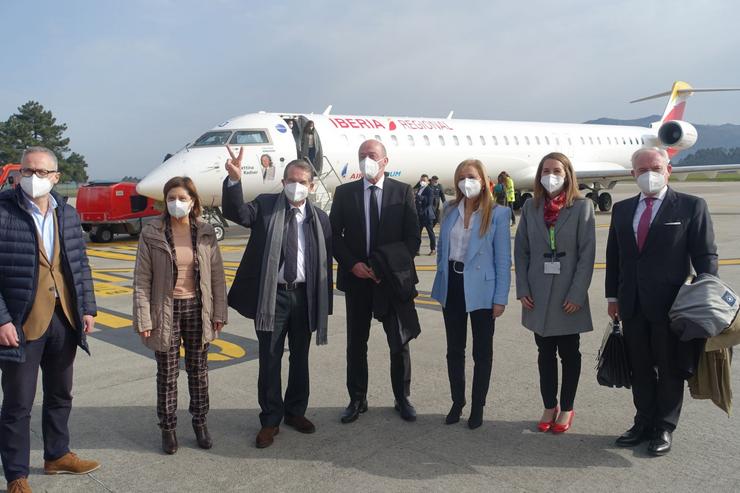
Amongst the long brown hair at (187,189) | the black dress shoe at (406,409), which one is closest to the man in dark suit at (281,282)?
the long brown hair at (187,189)

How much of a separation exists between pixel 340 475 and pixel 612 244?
7.80 ft

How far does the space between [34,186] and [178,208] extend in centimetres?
82

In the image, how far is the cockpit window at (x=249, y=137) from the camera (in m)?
15.3

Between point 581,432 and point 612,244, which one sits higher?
point 612,244

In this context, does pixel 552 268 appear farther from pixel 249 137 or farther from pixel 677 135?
pixel 677 135

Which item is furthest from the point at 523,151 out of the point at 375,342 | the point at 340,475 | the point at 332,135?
the point at 340,475

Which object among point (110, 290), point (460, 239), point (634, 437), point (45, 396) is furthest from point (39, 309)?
point (110, 290)

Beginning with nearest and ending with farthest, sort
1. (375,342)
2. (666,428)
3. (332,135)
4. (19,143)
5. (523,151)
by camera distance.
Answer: (666,428) < (375,342) < (332,135) < (523,151) < (19,143)

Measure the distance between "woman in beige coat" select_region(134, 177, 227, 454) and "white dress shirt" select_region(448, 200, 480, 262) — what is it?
166 centimetres

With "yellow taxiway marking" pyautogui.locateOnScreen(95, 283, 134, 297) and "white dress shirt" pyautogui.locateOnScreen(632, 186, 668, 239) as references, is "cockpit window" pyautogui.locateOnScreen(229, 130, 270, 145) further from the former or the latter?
Result: "white dress shirt" pyautogui.locateOnScreen(632, 186, 668, 239)

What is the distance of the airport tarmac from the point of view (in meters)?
3.55

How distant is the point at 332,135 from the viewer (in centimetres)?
1680

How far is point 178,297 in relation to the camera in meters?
4.00

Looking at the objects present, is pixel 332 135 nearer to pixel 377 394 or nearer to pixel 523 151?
pixel 523 151
